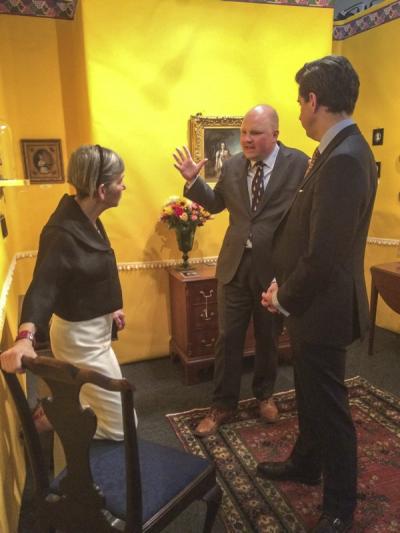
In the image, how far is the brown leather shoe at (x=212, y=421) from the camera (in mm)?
2248

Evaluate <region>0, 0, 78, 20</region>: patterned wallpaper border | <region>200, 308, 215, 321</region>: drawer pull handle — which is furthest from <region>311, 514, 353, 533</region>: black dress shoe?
<region>0, 0, 78, 20</region>: patterned wallpaper border

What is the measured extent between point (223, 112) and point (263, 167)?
1.11 m

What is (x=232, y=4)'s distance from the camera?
290cm

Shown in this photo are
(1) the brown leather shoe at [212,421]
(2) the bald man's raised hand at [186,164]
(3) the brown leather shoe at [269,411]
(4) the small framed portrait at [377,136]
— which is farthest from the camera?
(4) the small framed portrait at [377,136]

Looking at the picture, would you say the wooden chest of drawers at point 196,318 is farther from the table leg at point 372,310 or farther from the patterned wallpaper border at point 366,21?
the patterned wallpaper border at point 366,21

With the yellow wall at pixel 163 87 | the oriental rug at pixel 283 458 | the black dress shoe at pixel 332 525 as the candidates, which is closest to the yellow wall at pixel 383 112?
the yellow wall at pixel 163 87

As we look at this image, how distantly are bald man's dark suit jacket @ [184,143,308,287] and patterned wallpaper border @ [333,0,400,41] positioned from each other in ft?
6.78

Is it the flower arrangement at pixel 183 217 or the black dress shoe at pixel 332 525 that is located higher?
the flower arrangement at pixel 183 217

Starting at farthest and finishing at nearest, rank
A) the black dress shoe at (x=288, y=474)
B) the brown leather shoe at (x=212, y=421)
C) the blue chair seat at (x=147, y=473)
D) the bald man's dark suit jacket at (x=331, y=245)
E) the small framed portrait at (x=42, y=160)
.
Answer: the small framed portrait at (x=42, y=160) → the brown leather shoe at (x=212, y=421) → the black dress shoe at (x=288, y=474) → the bald man's dark suit jacket at (x=331, y=245) → the blue chair seat at (x=147, y=473)

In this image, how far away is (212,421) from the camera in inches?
90.1

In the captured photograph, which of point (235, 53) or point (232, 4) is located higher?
point (232, 4)

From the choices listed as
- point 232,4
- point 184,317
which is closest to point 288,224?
point 184,317

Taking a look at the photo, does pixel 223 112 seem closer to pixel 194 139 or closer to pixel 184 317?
pixel 194 139

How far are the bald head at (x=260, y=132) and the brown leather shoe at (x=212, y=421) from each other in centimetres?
136
